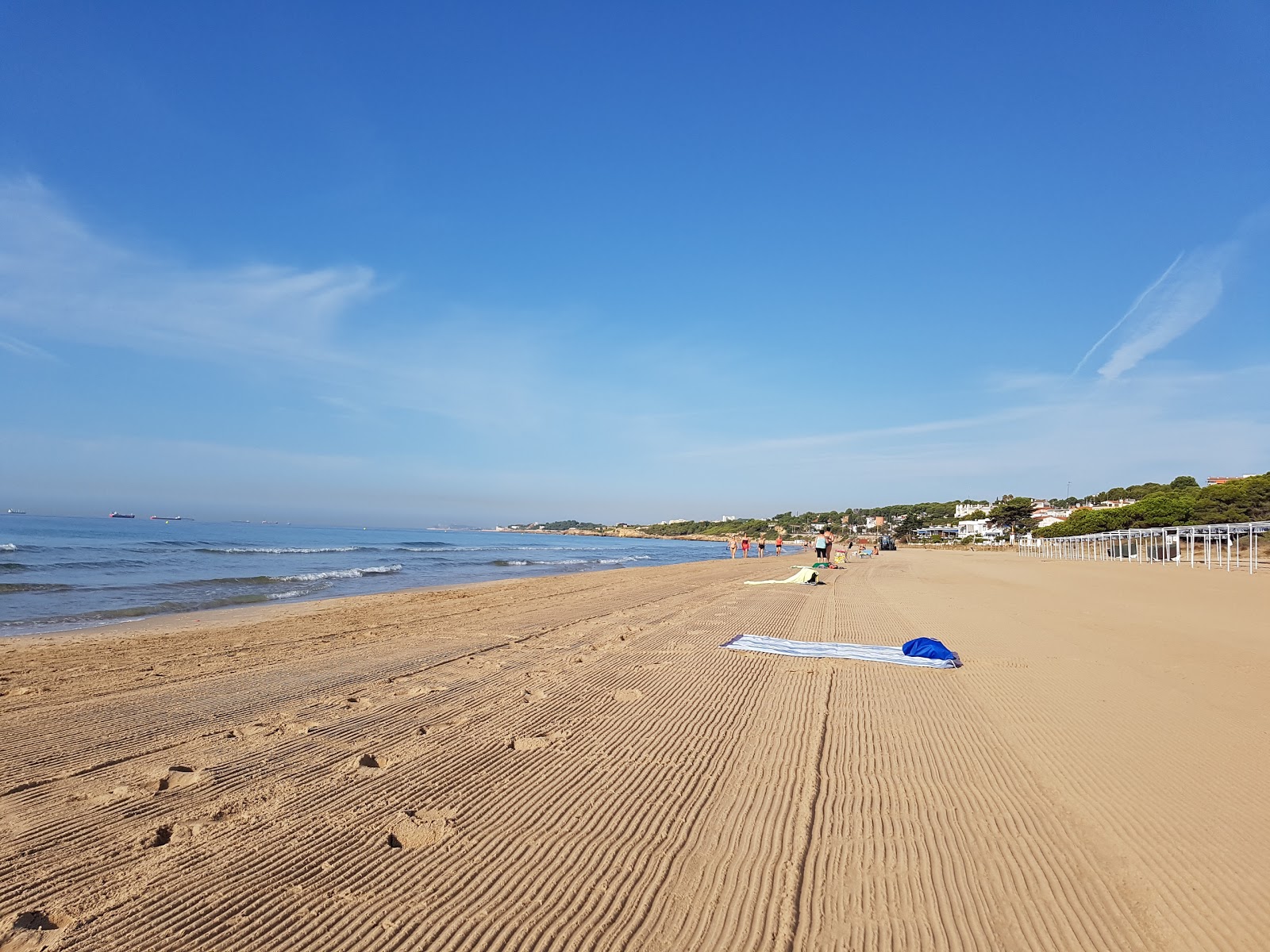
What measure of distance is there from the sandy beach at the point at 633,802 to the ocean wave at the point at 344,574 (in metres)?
15.0

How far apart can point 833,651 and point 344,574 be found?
21.9m

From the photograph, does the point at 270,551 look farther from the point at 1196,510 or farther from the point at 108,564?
the point at 1196,510

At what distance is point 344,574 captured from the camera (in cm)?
2592

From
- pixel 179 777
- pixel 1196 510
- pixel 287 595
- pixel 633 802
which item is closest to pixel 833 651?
pixel 633 802

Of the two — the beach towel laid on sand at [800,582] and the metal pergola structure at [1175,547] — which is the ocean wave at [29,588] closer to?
the beach towel laid on sand at [800,582]

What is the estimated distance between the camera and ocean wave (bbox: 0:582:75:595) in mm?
Answer: 16703

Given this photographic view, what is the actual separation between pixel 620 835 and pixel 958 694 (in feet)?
15.0

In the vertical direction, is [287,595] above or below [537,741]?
below

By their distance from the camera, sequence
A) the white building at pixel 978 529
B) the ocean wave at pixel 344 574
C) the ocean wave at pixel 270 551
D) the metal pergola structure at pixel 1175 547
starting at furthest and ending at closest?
the white building at pixel 978 529 → the ocean wave at pixel 270 551 → the metal pergola structure at pixel 1175 547 → the ocean wave at pixel 344 574

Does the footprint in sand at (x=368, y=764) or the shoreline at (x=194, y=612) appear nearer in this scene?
the footprint in sand at (x=368, y=764)

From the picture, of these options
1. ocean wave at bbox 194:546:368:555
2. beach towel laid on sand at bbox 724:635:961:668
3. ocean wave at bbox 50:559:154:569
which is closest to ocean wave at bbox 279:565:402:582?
ocean wave at bbox 50:559:154:569

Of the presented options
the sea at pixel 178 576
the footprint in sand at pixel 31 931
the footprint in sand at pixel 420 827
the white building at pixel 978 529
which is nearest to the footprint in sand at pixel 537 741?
the footprint in sand at pixel 420 827

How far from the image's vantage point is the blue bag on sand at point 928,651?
27.0 ft

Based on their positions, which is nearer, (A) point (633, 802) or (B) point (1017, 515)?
(A) point (633, 802)
